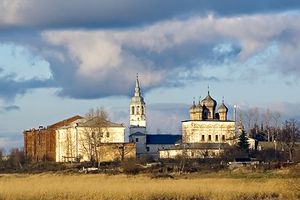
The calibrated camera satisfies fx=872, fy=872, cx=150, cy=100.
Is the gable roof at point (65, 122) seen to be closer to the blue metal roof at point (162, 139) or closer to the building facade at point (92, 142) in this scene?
the building facade at point (92, 142)

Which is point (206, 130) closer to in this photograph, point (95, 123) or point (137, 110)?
point (137, 110)

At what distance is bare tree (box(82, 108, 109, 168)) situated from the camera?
4199 inches

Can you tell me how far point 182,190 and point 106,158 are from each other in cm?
7207

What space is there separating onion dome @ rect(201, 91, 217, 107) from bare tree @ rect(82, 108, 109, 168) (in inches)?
992

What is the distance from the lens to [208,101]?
5335 inches

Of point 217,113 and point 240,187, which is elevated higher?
point 217,113

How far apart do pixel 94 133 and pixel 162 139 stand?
3131 centimetres

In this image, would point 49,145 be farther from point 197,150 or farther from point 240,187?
point 240,187

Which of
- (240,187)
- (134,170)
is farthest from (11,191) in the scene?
(134,170)

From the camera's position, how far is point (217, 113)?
13600cm

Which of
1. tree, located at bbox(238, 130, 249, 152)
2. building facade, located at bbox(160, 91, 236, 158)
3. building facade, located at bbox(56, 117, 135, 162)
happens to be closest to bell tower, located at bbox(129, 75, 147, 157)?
building facade, located at bbox(160, 91, 236, 158)

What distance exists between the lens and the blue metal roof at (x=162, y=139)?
138 metres

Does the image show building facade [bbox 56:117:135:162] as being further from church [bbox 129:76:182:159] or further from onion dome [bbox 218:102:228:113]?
onion dome [bbox 218:102:228:113]

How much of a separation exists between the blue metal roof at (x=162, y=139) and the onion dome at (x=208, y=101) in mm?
7934
